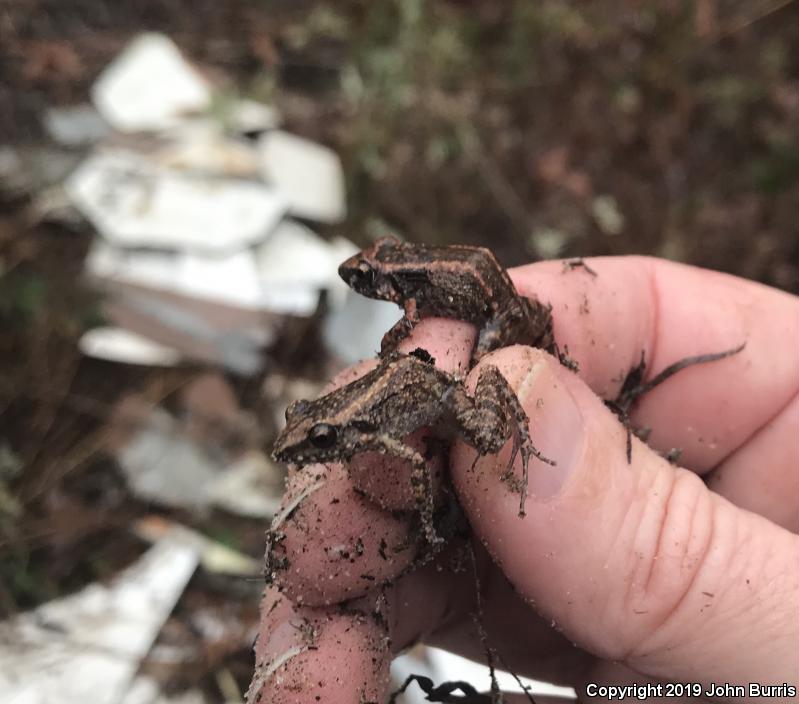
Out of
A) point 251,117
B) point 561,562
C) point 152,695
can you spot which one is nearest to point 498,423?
point 561,562

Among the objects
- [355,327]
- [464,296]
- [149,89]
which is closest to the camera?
[464,296]

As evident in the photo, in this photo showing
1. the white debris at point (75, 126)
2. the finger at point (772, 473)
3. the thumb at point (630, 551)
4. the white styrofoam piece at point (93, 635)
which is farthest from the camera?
the white debris at point (75, 126)

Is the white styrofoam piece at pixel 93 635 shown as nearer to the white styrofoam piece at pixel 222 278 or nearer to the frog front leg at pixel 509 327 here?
the white styrofoam piece at pixel 222 278

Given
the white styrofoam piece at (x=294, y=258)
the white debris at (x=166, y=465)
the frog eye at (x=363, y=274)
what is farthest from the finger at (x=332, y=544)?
the white styrofoam piece at (x=294, y=258)

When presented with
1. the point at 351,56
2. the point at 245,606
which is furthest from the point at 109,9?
Answer: the point at 245,606

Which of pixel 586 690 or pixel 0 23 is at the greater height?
pixel 586 690

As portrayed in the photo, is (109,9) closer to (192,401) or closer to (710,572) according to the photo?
(192,401)

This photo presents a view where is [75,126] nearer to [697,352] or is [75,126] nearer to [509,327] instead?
[509,327]
